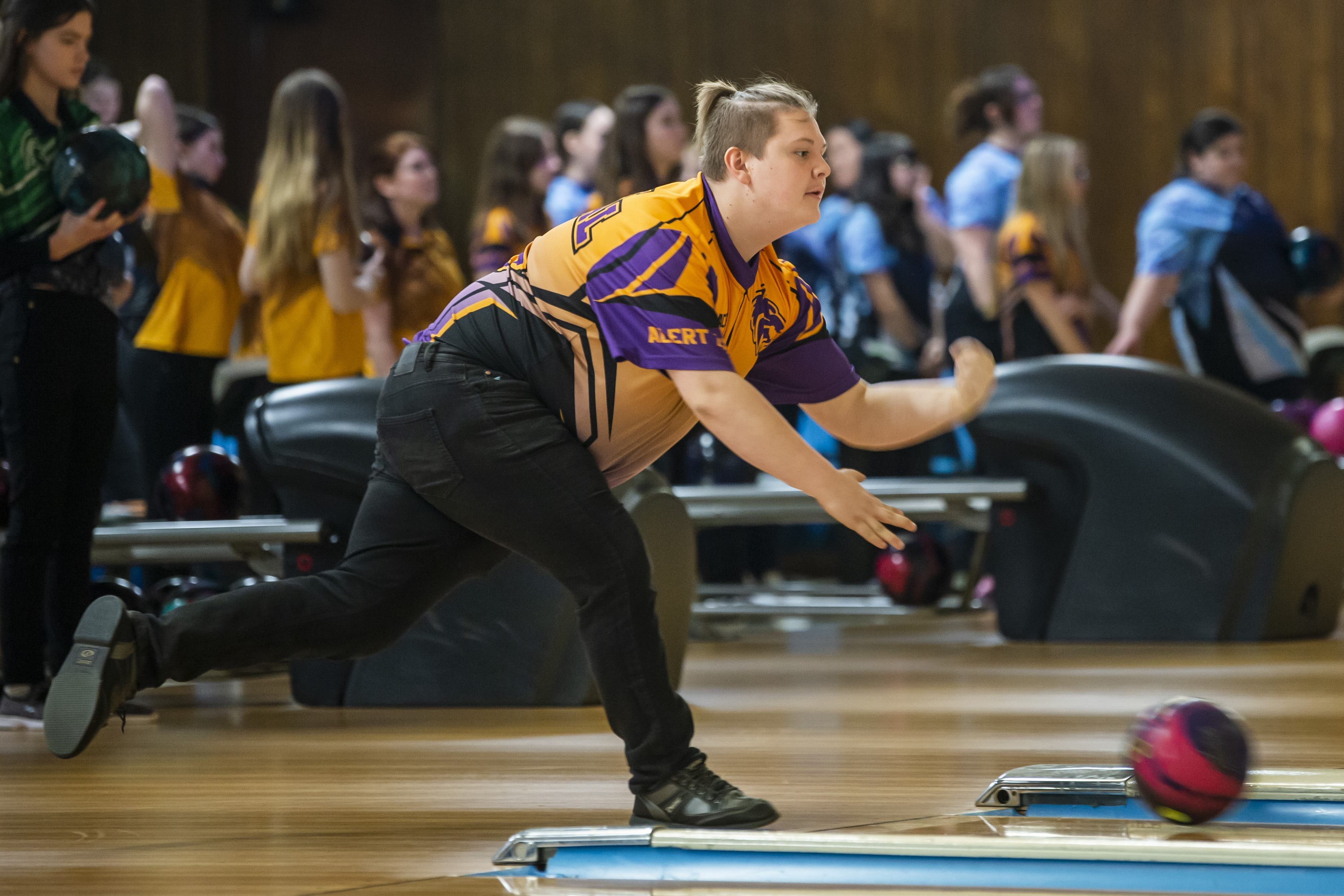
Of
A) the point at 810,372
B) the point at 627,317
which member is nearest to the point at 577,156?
the point at 810,372

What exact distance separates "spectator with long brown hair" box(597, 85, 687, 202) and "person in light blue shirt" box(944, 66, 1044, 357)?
116cm

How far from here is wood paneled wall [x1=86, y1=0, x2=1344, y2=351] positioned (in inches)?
315

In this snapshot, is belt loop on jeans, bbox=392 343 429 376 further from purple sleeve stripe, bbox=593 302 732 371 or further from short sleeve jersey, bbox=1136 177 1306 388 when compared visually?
short sleeve jersey, bbox=1136 177 1306 388

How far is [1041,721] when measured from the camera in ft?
10.3

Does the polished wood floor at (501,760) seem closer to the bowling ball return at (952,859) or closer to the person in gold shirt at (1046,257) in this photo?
the bowling ball return at (952,859)

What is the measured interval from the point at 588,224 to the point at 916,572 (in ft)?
10.1

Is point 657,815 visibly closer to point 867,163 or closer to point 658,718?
point 658,718

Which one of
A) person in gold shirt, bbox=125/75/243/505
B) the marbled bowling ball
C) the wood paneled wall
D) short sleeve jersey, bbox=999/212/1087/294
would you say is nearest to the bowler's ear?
person in gold shirt, bbox=125/75/243/505

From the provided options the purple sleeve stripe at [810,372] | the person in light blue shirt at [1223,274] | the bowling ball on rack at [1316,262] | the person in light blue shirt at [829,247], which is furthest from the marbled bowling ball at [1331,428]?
the purple sleeve stripe at [810,372]

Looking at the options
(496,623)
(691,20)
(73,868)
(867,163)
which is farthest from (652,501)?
(691,20)

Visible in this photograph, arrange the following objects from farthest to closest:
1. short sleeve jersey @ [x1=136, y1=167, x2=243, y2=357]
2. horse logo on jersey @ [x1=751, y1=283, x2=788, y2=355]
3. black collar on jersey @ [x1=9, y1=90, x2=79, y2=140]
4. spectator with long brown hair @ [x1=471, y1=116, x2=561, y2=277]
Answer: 1. spectator with long brown hair @ [x1=471, y1=116, x2=561, y2=277]
2. short sleeve jersey @ [x1=136, y1=167, x2=243, y2=357]
3. black collar on jersey @ [x1=9, y1=90, x2=79, y2=140]
4. horse logo on jersey @ [x1=751, y1=283, x2=788, y2=355]

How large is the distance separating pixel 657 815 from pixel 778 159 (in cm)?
84

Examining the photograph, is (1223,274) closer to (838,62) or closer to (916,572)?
(916,572)

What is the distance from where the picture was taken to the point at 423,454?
211 centimetres
